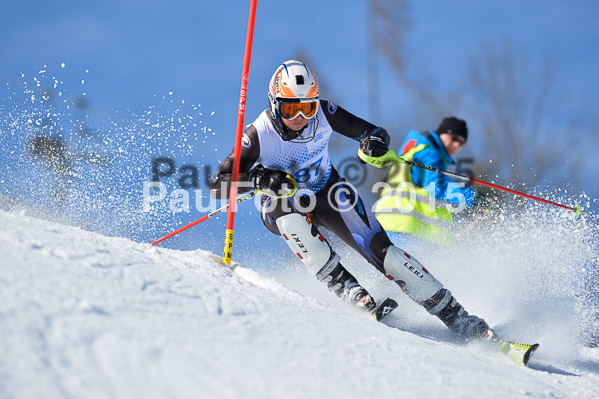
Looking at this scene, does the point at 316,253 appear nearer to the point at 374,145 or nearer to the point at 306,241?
the point at 306,241

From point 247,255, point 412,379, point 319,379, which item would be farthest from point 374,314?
point 247,255

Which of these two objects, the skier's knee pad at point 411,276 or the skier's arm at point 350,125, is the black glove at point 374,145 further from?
the skier's knee pad at point 411,276

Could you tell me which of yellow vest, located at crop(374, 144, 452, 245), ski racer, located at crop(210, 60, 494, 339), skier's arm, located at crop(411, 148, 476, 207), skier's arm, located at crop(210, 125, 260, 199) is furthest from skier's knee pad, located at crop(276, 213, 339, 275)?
skier's arm, located at crop(411, 148, 476, 207)

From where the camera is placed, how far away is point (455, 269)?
18.7ft

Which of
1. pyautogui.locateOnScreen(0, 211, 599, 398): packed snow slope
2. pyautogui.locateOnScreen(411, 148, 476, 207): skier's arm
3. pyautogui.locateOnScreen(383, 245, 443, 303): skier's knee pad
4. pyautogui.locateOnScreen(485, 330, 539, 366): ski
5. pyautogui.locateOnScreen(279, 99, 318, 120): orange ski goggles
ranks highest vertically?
pyautogui.locateOnScreen(279, 99, 318, 120): orange ski goggles

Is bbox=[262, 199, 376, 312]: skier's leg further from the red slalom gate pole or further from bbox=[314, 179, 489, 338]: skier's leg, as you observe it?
the red slalom gate pole

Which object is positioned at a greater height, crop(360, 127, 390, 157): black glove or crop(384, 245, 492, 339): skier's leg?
crop(360, 127, 390, 157): black glove

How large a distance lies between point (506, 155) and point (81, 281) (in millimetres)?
14976

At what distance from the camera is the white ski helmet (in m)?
3.92

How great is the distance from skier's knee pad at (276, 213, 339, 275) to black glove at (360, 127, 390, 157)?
831 mm

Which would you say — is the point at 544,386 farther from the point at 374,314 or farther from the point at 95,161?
the point at 95,161

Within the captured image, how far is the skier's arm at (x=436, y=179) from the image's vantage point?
5.54m

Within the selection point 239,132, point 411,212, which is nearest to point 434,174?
point 411,212

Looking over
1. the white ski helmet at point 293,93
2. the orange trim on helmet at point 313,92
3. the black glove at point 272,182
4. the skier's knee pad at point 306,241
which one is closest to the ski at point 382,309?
the skier's knee pad at point 306,241
